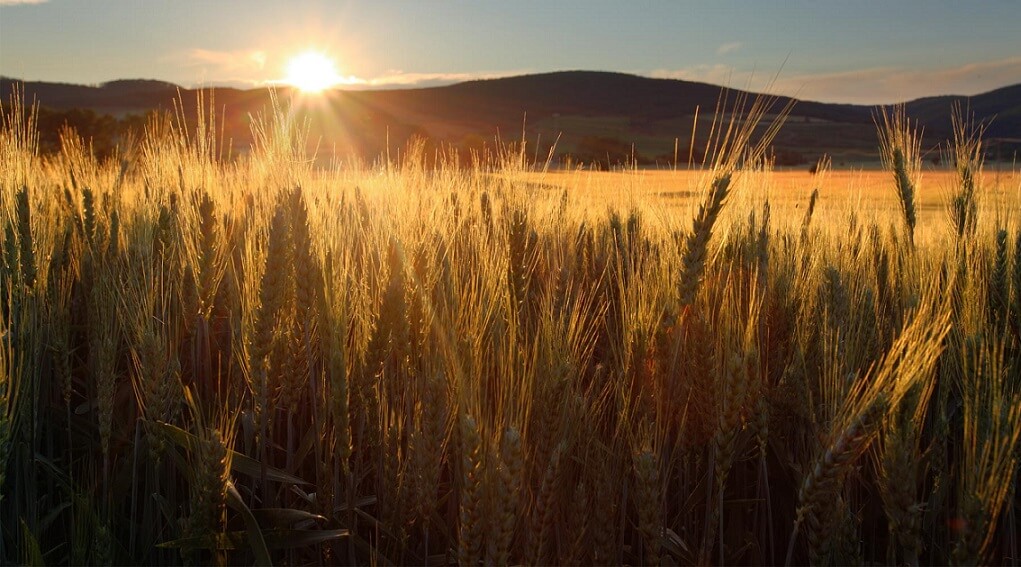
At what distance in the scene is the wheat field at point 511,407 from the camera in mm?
1327

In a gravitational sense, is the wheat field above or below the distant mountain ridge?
below

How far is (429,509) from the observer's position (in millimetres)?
1380

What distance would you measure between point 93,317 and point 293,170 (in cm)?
88

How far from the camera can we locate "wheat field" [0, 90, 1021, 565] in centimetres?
133

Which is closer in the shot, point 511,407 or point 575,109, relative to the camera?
point 511,407

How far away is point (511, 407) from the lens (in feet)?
4.00

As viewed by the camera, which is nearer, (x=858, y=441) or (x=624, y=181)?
(x=858, y=441)

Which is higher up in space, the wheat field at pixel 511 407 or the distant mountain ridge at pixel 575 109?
the distant mountain ridge at pixel 575 109

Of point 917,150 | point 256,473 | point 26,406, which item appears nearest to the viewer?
point 256,473

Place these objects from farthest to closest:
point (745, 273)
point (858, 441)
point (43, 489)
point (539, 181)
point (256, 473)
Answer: point (539, 181), point (745, 273), point (43, 489), point (256, 473), point (858, 441)

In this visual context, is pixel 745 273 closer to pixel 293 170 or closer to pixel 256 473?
pixel 293 170

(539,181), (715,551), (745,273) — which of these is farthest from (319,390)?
(539,181)

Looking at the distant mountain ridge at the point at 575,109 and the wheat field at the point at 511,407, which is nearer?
the wheat field at the point at 511,407

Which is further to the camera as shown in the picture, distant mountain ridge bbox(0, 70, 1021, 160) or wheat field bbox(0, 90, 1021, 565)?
distant mountain ridge bbox(0, 70, 1021, 160)
